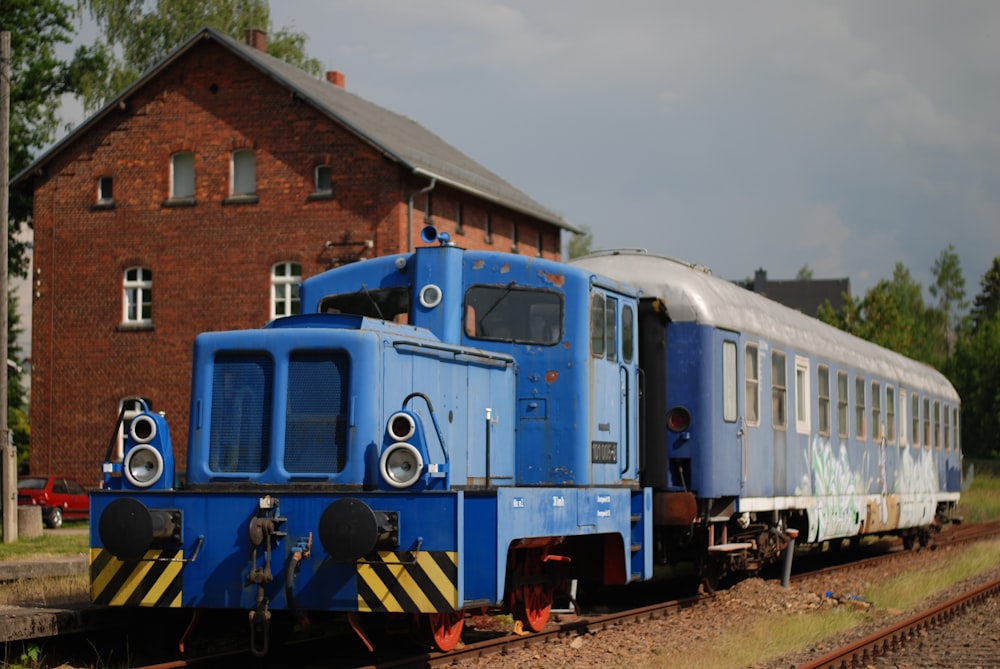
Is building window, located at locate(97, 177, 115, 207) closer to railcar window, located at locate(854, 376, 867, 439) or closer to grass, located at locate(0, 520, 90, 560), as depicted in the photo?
grass, located at locate(0, 520, 90, 560)

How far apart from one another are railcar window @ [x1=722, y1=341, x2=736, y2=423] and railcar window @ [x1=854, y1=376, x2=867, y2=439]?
5.35 metres

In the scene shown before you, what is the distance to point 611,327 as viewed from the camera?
10.8 m

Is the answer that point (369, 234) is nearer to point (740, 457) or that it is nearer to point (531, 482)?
point (740, 457)

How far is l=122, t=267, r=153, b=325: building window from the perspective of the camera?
1297 inches

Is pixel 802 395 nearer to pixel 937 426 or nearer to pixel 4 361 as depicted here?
pixel 937 426

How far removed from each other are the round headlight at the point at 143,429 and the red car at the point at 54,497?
21111 mm

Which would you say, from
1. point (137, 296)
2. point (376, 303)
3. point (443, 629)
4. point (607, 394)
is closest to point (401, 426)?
point (443, 629)

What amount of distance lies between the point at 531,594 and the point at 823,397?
752 centimetres

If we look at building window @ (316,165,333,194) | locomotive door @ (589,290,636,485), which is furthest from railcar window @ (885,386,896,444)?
building window @ (316,165,333,194)

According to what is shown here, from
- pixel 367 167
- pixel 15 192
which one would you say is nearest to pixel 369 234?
pixel 367 167

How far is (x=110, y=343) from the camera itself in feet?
108

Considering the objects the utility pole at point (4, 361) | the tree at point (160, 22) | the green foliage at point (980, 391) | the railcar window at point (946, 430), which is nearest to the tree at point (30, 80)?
the tree at point (160, 22)

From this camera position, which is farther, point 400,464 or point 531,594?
point 531,594

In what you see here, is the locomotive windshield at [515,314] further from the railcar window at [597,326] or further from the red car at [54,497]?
the red car at [54,497]
